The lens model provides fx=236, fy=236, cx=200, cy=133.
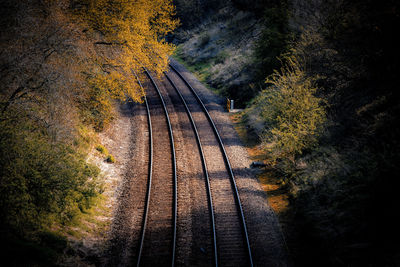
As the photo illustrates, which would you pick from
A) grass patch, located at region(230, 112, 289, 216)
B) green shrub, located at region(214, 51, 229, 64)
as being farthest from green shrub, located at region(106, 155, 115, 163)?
green shrub, located at region(214, 51, 229, 64)

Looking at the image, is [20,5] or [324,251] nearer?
[324,251]

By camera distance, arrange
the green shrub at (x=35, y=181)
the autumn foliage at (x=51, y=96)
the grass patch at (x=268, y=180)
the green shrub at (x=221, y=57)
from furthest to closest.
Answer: the green shrub at (x=221, y=57)
the grass patch at (x=268, y=180)
the autumn foliage at (x=51, y=96)
the green shrub at (x=35, y=181)

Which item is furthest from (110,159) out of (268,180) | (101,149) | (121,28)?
(268,180)

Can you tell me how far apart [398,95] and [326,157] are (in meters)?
3.43

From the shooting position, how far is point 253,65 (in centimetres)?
2159

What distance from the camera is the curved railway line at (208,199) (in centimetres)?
774

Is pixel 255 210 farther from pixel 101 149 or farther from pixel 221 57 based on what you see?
pixel 221 57

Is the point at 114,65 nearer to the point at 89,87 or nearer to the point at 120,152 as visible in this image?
the point at 89,87

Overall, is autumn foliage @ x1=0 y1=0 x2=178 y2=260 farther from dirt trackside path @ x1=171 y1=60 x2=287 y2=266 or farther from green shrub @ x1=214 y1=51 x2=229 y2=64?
green shrub @ x1=214 y1=51 x2=229 y2=64

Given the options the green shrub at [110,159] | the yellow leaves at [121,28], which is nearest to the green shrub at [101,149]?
the green shrub at [110,159]

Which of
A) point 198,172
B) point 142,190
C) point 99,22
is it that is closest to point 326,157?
point 198,172

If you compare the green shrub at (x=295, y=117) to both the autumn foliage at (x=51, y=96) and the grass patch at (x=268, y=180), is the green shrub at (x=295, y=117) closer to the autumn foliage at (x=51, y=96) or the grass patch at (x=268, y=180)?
the grass patch at (x=268, y=180)

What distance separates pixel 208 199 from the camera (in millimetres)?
10055

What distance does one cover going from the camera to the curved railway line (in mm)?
7743
